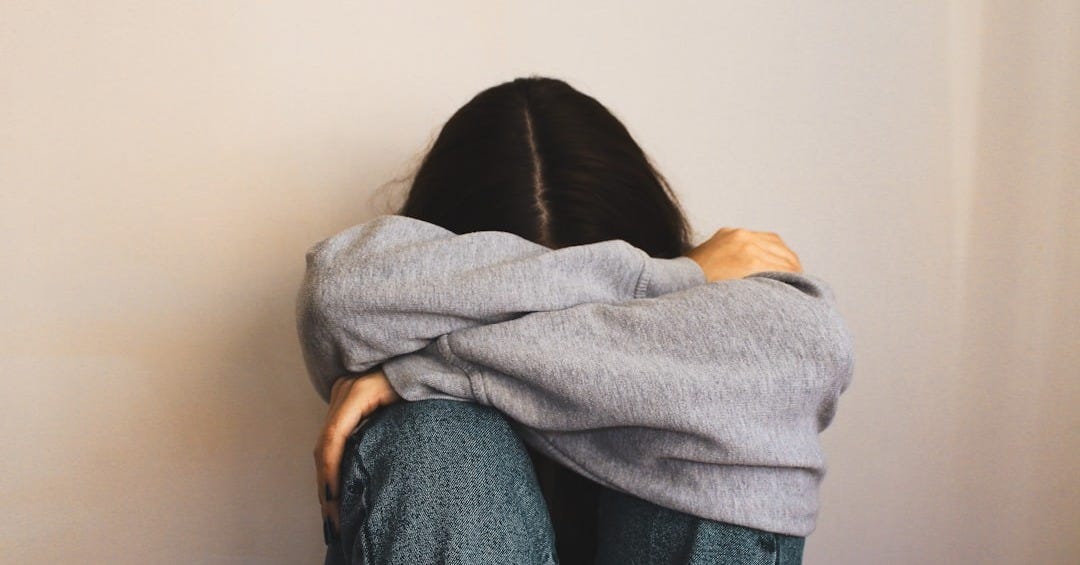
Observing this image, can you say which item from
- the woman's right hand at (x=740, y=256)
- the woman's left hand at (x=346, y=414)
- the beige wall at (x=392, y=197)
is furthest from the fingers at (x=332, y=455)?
the beige wall at (x=392, y=197)

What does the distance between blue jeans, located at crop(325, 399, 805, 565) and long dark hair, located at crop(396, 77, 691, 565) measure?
147 mm

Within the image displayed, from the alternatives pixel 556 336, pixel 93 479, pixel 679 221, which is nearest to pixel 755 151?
pixel 679 221

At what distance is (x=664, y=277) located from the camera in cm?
75

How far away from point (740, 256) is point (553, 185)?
7.7 inches

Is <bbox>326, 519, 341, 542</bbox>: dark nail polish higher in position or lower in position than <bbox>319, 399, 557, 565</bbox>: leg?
lower

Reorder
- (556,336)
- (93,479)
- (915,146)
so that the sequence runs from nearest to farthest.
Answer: (556,336) → (93,479) → (915,146)

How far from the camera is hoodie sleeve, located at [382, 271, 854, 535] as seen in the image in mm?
630

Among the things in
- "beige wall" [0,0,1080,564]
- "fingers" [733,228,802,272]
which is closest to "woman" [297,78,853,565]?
"fingers" [733,228,802,272]

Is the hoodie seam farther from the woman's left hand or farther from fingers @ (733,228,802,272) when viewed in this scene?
fingers @ (733,228,802,272)

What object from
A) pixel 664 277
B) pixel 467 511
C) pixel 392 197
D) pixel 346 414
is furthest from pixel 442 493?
pixel 392 197

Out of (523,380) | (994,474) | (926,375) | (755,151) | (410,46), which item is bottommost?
(994,474)

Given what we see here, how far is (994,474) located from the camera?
1.27 metres

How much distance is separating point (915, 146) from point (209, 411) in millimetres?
1062

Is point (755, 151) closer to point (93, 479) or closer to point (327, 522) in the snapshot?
point (327, 522)
